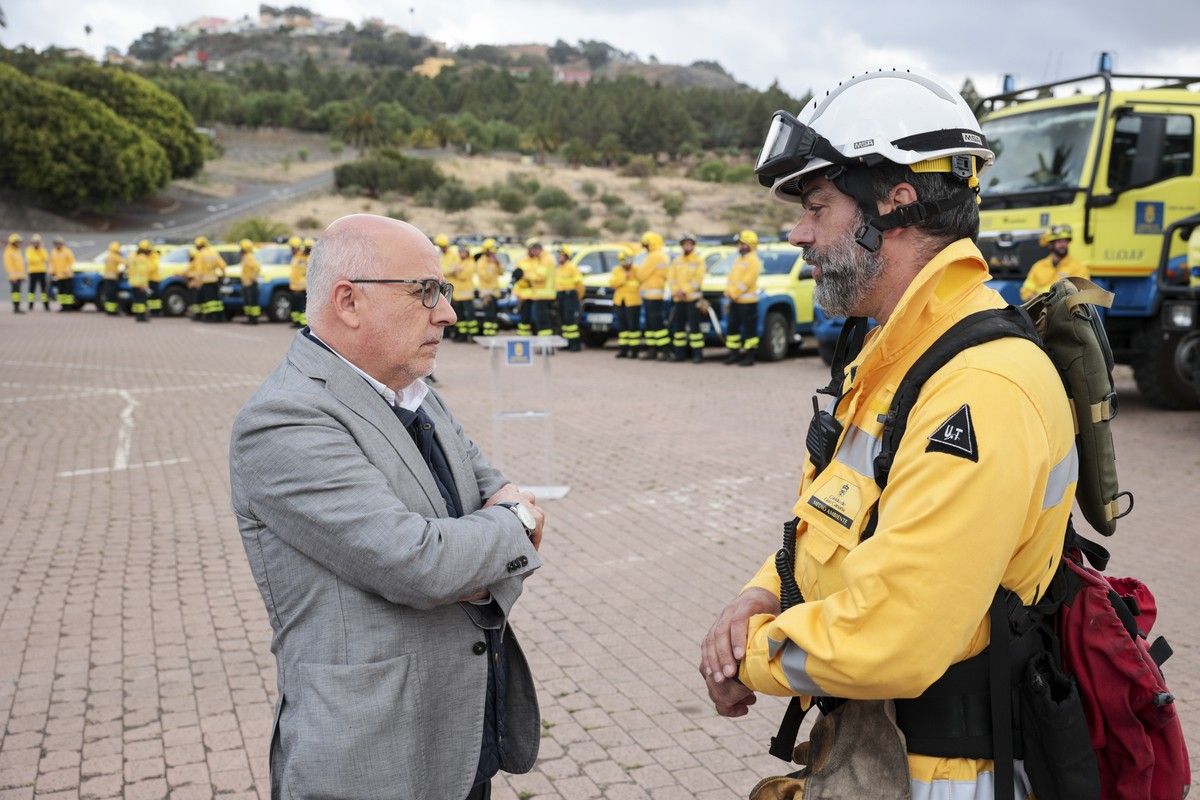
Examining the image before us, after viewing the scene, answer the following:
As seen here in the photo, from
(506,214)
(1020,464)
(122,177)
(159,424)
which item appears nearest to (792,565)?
(1020,464)

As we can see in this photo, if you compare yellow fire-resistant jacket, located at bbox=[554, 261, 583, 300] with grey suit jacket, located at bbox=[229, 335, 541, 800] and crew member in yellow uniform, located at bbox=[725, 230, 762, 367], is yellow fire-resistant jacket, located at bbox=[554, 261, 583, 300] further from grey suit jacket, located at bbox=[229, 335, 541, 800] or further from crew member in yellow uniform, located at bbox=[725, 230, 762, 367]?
grey suit jacket, located at bbox=[229, 335, 541, 800]

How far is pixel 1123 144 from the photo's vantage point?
11352 mm

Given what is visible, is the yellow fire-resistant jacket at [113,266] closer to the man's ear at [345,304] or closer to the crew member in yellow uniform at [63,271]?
the crew member in yellow uniform at [63,271]

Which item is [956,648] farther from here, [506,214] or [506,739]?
[506,214]

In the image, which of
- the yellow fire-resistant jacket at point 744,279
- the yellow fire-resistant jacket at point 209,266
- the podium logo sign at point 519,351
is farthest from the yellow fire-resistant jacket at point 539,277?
the podium logo sign at point 519,351

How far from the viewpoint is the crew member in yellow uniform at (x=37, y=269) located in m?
26.8

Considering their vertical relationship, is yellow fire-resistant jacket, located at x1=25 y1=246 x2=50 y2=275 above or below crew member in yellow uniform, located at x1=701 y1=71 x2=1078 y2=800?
below

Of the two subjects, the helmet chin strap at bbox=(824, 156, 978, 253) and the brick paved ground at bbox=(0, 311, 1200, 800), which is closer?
the helmet chin strap at bbox=(824, 156, 978, 253)

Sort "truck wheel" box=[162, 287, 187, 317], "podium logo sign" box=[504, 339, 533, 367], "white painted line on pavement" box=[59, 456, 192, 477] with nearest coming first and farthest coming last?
"podium logo sign" box=[504, 339, 533, 367]
"white painted line on pavement" box=[59, 456, 192, 477]
"truck wheel" box=[162, 287, 187, 317]

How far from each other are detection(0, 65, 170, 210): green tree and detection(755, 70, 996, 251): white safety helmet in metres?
53.1

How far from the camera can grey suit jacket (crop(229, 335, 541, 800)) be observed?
2.15m

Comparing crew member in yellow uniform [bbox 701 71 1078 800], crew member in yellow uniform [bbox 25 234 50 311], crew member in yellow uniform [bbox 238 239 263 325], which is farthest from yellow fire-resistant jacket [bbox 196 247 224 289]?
crew member in yellow uniform [bbox 701 71 1078 800]

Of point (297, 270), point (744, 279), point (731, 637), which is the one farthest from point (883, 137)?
point (297, 270)

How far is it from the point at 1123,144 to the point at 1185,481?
4.35 meters
